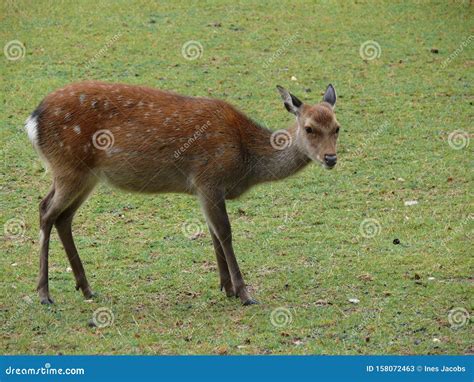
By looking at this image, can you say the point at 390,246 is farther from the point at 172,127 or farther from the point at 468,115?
the point at 468,115

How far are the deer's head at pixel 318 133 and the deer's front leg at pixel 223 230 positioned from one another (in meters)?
0.91

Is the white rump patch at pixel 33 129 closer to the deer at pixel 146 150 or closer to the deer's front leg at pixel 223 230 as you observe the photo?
the deer at pixel 146 150

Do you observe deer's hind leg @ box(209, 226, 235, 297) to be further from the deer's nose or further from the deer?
the deer's nose

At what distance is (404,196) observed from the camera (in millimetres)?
11523

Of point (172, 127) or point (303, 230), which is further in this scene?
point (303, 230)

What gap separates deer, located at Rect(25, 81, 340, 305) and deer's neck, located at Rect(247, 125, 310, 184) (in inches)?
1.3

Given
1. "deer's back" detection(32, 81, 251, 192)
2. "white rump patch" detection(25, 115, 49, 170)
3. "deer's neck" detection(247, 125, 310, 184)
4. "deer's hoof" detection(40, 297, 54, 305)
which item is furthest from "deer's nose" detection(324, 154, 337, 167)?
"deer's hoof" detection(40, 297, 54, 305)

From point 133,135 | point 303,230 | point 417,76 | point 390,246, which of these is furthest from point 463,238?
point 417,76

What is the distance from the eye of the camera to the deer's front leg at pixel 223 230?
8703 mm

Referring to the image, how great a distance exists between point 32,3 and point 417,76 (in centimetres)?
736

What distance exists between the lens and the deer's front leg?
8.70 metres

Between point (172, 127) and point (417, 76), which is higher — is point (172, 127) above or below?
above

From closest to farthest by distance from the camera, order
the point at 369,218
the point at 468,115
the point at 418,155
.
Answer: the point at 369,218 < the point at 418,155 < the point at 468,115

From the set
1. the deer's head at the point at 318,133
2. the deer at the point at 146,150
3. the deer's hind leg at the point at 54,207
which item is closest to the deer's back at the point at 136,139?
the deer at the point at 146,150
